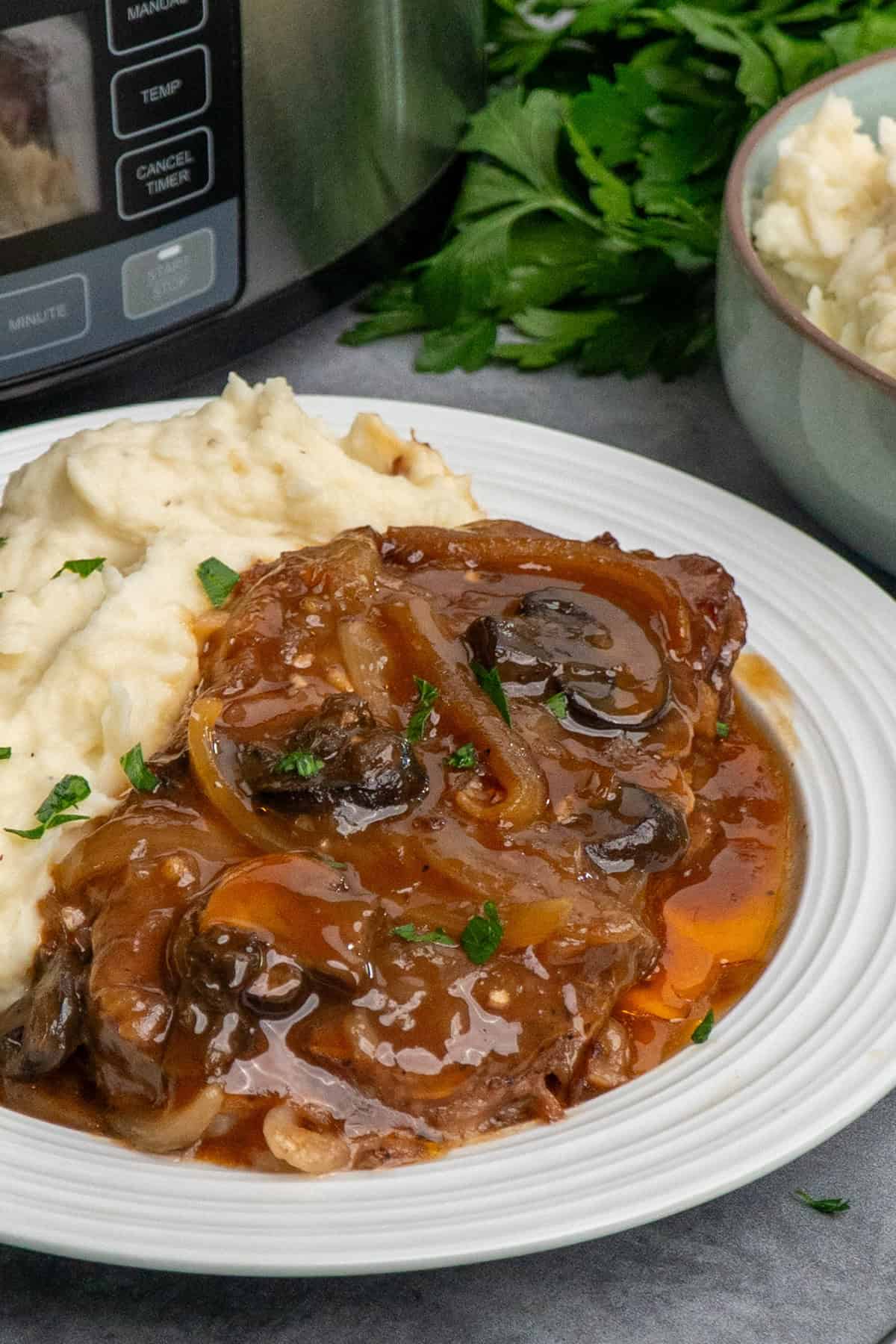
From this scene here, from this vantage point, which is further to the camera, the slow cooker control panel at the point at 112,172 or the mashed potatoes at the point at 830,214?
the mashed potatoes at the point at 830,214

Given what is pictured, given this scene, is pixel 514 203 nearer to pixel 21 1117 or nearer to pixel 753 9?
pixel 753 9

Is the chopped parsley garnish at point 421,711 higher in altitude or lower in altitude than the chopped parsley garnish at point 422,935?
higher

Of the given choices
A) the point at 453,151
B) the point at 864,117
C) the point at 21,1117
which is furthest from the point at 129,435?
the point at 864,117

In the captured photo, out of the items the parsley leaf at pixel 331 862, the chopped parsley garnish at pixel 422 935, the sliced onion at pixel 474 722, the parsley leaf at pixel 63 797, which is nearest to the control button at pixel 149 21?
the sliced onion at pixel 474 722

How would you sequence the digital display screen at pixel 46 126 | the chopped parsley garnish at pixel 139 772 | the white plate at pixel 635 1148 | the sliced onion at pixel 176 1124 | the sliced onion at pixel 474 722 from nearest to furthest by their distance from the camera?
the white plate at pixel 635 1148 → the sliced onion at pixel 176 1124 → the sliced onion at pixel 474 722 → the chopped parsley garnish at pixel 139 772 → the digital display screen at pixel 46 126

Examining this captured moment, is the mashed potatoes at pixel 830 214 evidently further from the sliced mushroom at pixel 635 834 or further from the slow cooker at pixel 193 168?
the sliced mushroom at pixel 635 834

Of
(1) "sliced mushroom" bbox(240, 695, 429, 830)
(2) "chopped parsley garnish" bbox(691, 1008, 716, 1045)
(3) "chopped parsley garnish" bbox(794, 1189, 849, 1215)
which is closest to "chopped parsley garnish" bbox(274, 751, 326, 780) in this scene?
(1) "sliced mushroom" bbox(240, 695, 429, 830)

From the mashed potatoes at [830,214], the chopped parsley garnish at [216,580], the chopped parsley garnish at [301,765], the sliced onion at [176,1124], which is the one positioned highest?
the mashed potatoes at [830,214]
